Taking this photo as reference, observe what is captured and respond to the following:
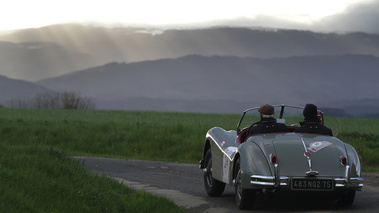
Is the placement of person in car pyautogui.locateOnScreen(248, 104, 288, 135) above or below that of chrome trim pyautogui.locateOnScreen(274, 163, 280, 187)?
above

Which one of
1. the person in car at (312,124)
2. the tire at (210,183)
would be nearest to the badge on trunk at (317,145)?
the person in car at (312,124)

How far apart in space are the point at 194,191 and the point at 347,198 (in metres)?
3.84

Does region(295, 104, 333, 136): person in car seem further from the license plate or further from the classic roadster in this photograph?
the license plate

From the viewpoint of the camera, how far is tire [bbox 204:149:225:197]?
41.3 ft

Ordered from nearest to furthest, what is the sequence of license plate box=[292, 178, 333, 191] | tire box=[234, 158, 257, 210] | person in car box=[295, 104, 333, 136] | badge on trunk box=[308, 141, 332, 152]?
license plate box=[292, 178, 333, 191], badge on trunk box=[308, 141, 332, 152], tire box=[234, 158, 257, 210], person in car box=[295, 104, 333, 136]

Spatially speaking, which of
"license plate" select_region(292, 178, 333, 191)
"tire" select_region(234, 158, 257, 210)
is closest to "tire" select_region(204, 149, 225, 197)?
"tire" select_region(234, 158, 257, 210)

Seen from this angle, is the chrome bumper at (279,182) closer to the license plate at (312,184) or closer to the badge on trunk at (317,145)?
the license plate at (312,184)

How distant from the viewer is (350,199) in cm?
1066

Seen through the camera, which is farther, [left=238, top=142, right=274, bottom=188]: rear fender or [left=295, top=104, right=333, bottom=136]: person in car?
[left=295, top=104, right=333, bottom=136]: person in car

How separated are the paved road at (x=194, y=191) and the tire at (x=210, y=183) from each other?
15cm

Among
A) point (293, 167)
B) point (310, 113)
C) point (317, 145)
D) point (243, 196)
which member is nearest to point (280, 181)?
point (293, 167)

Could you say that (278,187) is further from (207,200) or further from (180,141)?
(180,141)

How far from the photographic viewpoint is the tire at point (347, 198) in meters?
10.6

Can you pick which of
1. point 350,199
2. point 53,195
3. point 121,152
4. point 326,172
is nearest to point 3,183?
point 53,195
